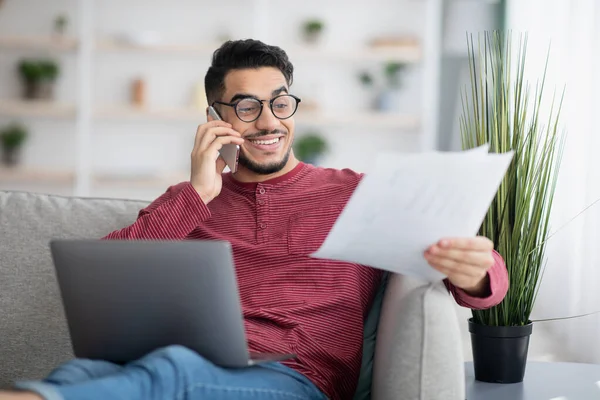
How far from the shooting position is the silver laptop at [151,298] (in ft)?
4.63

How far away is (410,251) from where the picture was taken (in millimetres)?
1485

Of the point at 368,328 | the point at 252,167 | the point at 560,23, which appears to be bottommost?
the point at 368,328

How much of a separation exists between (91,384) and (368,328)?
81 centimetres

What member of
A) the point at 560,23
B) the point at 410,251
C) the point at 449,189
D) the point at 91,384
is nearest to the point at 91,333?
the point at 91,384

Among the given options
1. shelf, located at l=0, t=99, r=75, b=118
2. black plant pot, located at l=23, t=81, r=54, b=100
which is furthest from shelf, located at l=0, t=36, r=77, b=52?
shelf, located at l=0, t=99, r=75, b=118

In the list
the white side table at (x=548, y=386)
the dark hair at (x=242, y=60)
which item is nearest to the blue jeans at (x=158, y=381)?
the white side table at (x=548, y=386)

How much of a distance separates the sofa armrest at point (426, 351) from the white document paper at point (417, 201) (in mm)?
141

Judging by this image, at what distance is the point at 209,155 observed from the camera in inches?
80.8

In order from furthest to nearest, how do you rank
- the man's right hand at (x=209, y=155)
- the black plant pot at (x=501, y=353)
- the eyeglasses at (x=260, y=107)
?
the eyeglasses at (x=260, y=107), the man's right hand at (x=209, y=155), the black plant pot at (x=501, y=353)

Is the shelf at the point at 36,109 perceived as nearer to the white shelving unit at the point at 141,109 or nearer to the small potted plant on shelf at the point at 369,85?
the white shelving unit at the point at 141,109

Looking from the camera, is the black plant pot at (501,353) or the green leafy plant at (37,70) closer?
the black plant pot at (501,353)

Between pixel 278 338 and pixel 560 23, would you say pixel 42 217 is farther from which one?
pixel 560 23

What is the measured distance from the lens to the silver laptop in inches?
55.6

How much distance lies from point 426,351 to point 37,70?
4.49m
